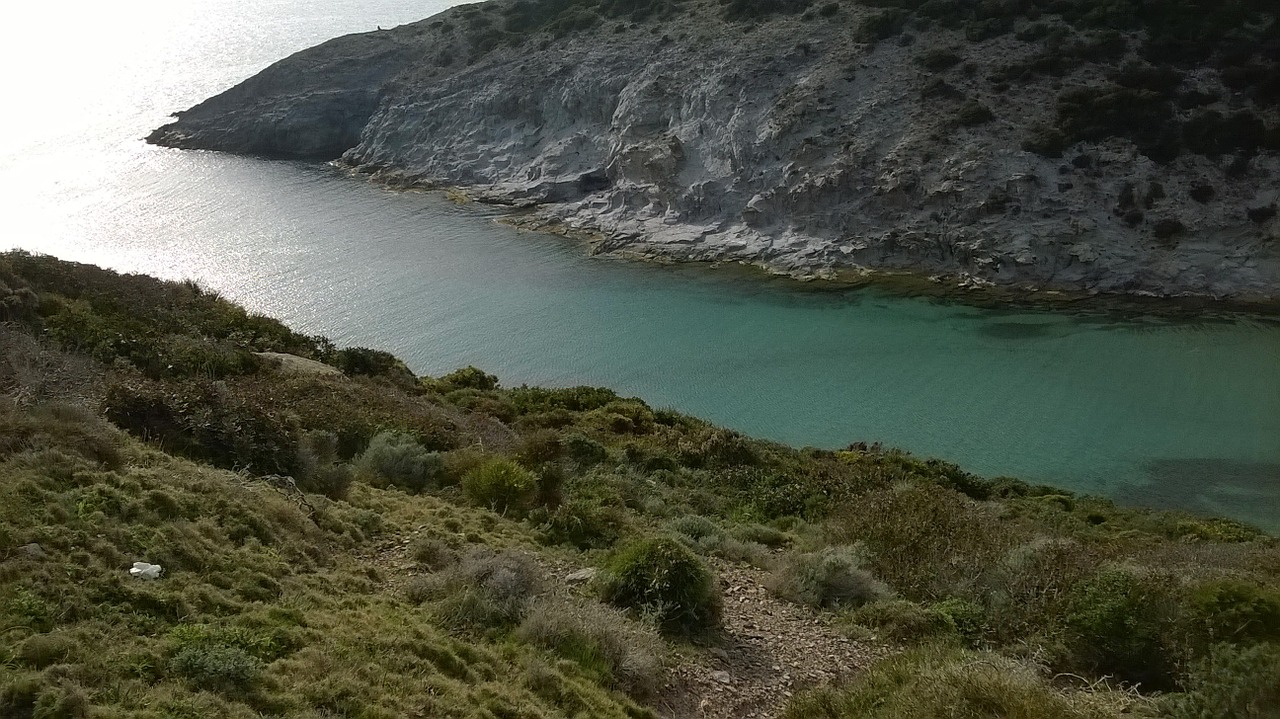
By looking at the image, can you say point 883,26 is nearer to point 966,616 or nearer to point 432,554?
point 966,616

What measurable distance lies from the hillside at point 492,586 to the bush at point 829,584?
39 millimetres

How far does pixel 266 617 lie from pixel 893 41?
49557 mm

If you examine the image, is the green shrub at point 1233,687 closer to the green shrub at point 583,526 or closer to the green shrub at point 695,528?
the green shrub at point 695,528

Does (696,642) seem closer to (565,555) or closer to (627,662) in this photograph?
(627,662)

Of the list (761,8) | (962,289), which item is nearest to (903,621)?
(962,289)

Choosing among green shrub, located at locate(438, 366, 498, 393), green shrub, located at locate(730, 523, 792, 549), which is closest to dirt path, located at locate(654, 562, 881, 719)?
green shrub, located at locate(730, 523, 792, 549)

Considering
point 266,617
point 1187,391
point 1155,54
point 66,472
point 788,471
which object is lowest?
point 1187,391

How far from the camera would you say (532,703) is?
22.0 ft

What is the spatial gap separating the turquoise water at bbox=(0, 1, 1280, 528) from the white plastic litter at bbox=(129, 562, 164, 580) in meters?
20.9

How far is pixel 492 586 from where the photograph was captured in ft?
27.0

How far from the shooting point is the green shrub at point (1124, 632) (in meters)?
7.63

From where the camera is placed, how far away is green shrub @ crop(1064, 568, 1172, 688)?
25.0ft

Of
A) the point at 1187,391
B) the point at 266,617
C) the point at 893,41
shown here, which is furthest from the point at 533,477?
the point at 893,41

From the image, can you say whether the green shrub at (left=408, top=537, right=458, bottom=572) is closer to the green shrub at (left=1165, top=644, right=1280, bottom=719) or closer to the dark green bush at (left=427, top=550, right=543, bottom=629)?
the dark green bush at (left=427, top=550, right=543, bottom=629)
